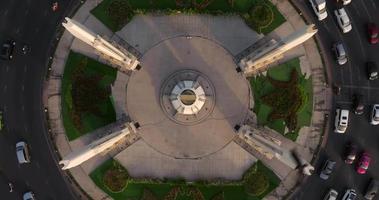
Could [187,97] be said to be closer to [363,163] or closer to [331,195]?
[331,195]

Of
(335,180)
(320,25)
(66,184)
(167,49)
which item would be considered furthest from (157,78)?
(335,180)

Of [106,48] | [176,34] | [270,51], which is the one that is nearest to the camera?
[106,48]

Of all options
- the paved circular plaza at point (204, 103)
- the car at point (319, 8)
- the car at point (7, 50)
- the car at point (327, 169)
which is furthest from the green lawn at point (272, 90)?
the car at point (7, 50)

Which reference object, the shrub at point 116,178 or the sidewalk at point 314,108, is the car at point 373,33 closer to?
the sidewalk at point 314,108

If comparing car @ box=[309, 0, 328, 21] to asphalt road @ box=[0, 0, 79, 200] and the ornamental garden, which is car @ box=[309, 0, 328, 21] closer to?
the ornamental garden

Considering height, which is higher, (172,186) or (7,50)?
(7,50)

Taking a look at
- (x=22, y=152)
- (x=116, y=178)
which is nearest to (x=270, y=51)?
(x=116, y=178)

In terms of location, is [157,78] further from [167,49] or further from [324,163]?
[324,163]

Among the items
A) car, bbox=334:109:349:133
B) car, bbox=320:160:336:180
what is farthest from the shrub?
car, bbox=334:109:349:133
